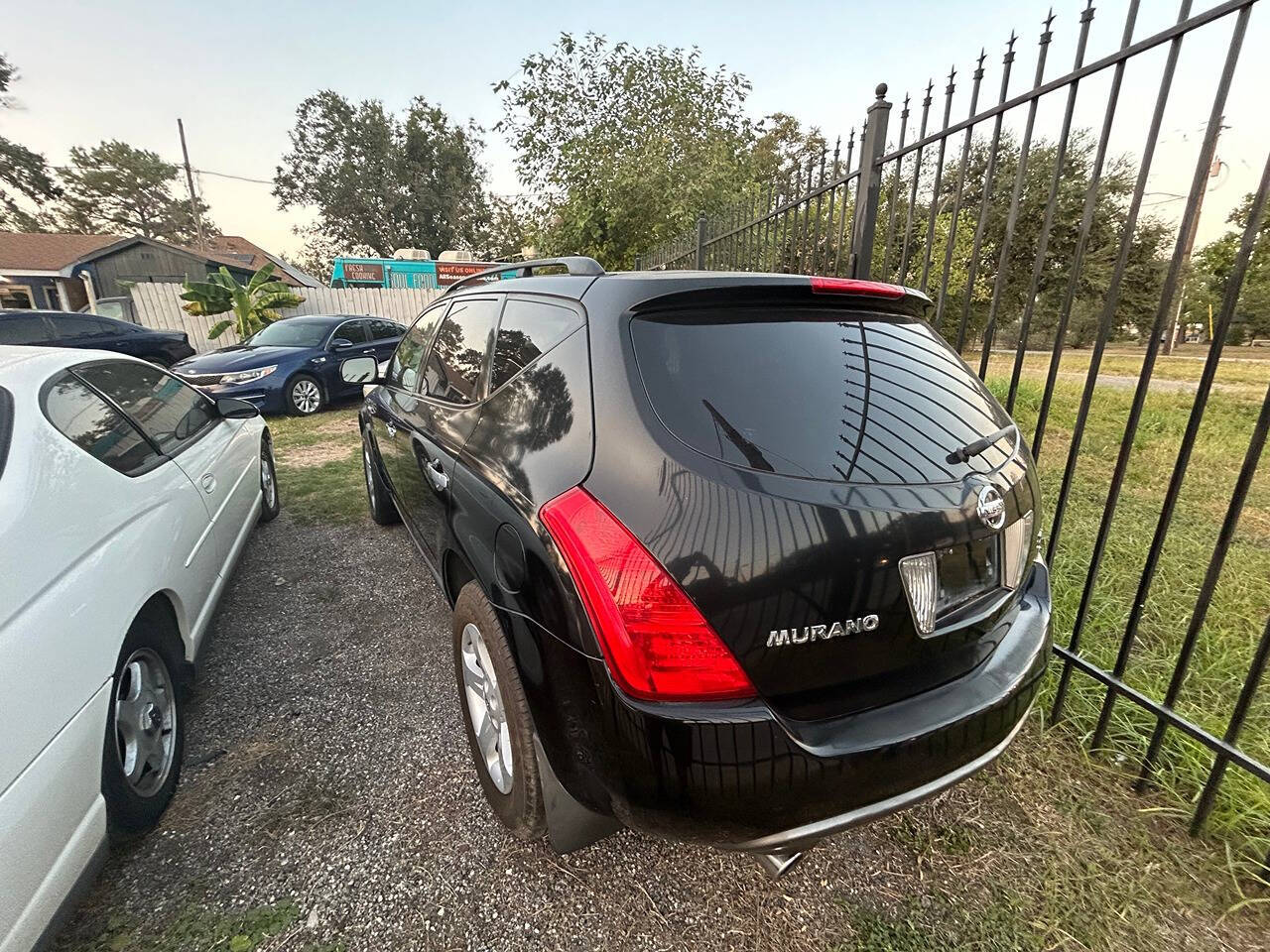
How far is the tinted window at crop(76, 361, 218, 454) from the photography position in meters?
2.62

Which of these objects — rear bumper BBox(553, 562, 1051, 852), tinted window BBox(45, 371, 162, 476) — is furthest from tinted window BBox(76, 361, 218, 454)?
rear bumper BBox(553, 562, 1051, 852)

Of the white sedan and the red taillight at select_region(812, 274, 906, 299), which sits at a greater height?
the red taillight at select_region(812, 274, 906, 299)

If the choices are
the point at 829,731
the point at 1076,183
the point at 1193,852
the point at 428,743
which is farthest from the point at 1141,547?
the point at 1076,183

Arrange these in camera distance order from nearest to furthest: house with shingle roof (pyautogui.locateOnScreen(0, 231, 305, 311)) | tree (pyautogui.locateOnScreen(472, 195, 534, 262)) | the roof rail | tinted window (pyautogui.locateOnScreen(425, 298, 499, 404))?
1. the roof rail
2. tinted window (pyautogui.locateOnScreen(425, 298, 499, 404))
3. house with shingle roof (pyautogui.locateOnScreen(0, 231, 305, 311))
4. tree (pyautogui.locateOnScreen(472, 195, 534, 262))

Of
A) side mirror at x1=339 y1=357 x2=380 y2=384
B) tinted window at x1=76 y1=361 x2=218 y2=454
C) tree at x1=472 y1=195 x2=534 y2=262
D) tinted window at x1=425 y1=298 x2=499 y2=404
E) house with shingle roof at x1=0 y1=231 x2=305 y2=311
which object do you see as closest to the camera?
tinted window at x1=425 y1=298 x2=499 y2=404

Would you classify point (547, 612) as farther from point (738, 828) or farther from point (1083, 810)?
point (1083, 810)

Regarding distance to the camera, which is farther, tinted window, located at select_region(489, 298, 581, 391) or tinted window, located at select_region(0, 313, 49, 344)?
tinted window, located at select_region(0, 313, 49, 344)

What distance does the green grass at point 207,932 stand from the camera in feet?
5.03

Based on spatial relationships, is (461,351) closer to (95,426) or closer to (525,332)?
(525,332)

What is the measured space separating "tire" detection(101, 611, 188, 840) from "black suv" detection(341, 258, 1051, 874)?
1055 millimetres

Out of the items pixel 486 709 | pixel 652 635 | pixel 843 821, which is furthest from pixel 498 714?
pixel 843 821

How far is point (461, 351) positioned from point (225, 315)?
1656cm

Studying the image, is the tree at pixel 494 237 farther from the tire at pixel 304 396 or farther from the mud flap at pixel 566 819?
the mud flap at pixel 566 819

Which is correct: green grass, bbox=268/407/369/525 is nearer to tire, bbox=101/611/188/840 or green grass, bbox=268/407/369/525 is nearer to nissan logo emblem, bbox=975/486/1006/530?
tire, bbox=101/611/188/840
